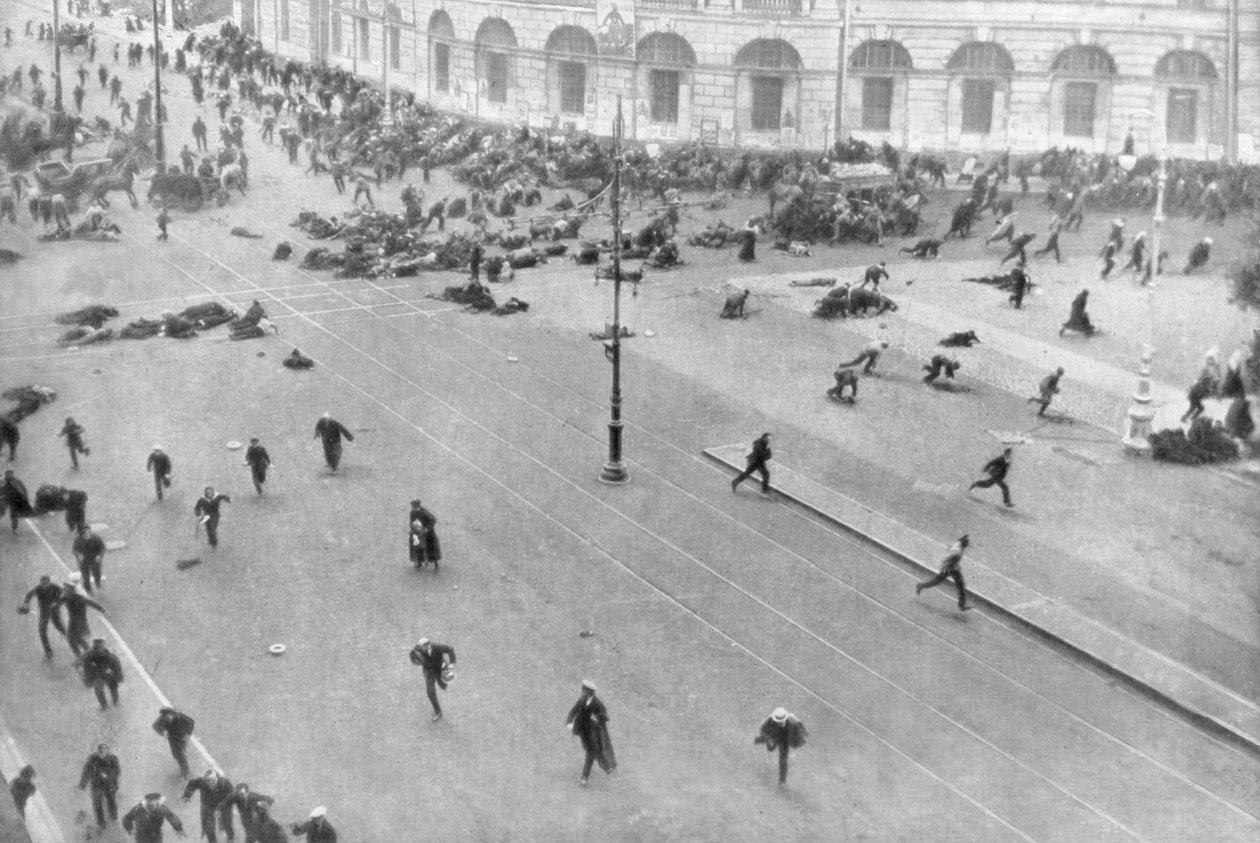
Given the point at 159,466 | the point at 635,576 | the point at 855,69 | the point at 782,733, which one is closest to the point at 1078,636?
the point at 782,733

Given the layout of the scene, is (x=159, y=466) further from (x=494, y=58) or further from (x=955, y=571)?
(x=494, y=58)

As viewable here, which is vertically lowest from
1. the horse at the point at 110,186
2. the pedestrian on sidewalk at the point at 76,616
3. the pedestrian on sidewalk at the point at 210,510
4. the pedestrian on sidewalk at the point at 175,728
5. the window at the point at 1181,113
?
the pedestrian on sidewalk at the point at 175,728

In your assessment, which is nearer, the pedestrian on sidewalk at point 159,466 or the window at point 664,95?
the pedestrian on sidewalk at point 159,466

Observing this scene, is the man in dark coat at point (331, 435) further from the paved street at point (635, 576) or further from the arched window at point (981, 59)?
the arched window at point (981, 59)

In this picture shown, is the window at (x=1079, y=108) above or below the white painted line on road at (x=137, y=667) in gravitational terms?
above

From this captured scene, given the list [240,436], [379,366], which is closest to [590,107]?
[379,366]

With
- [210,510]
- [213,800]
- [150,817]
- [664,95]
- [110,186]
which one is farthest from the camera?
[664,95]

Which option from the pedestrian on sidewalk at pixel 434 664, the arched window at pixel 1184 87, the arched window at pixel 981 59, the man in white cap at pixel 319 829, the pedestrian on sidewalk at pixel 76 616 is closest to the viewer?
the man in white cap at pixel 319 829

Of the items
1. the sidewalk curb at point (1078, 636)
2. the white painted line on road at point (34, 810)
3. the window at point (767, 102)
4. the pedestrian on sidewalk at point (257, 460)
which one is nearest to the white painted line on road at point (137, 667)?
the white painted line on road at point (34, 810)
